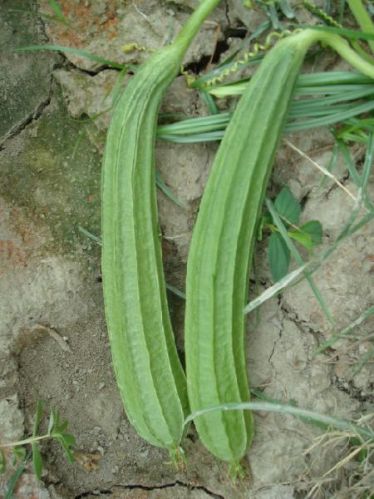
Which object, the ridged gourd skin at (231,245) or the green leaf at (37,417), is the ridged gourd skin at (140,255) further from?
the green leaf at (37,417)

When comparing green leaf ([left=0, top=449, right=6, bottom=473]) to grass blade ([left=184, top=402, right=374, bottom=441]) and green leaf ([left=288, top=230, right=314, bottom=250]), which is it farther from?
green leaf ([left=288, top=230, right=314, bottom=250])

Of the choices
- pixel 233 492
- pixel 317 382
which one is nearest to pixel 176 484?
pixel 233 492

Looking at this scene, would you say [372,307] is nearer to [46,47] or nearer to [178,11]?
[178,11]

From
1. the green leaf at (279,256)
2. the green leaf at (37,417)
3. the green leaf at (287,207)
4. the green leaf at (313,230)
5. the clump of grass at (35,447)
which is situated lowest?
the clump of grass at (35,447)

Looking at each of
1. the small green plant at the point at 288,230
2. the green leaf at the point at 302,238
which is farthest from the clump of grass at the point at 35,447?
the green leaf at the point at 302,238

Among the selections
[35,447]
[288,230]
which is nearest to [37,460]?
[35,447]
